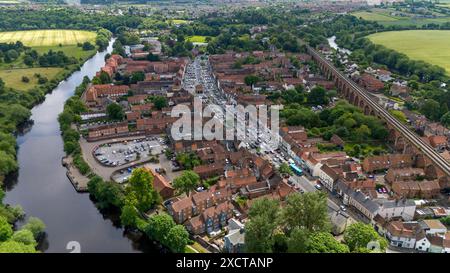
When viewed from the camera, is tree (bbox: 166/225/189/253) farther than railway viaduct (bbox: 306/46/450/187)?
No

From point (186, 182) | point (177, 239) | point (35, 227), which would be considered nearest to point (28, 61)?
point (35, 227)

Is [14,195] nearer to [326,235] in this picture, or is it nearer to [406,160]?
[326,235]

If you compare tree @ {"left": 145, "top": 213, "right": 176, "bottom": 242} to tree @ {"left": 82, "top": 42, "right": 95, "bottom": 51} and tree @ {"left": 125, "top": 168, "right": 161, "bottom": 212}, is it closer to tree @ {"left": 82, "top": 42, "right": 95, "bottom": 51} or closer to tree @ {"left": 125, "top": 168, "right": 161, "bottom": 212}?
tree @ {"left": 125, "top": 168, "right": 161, "bottom": 212}

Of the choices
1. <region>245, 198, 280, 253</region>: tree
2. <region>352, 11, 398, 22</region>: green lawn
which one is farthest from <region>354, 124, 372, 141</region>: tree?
<region>352, 11, 398, 22</region>: green lawn

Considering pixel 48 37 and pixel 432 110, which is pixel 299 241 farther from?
pixel 48 37

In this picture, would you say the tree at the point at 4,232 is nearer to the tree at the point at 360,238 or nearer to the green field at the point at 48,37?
the tree at the point at 360,238
